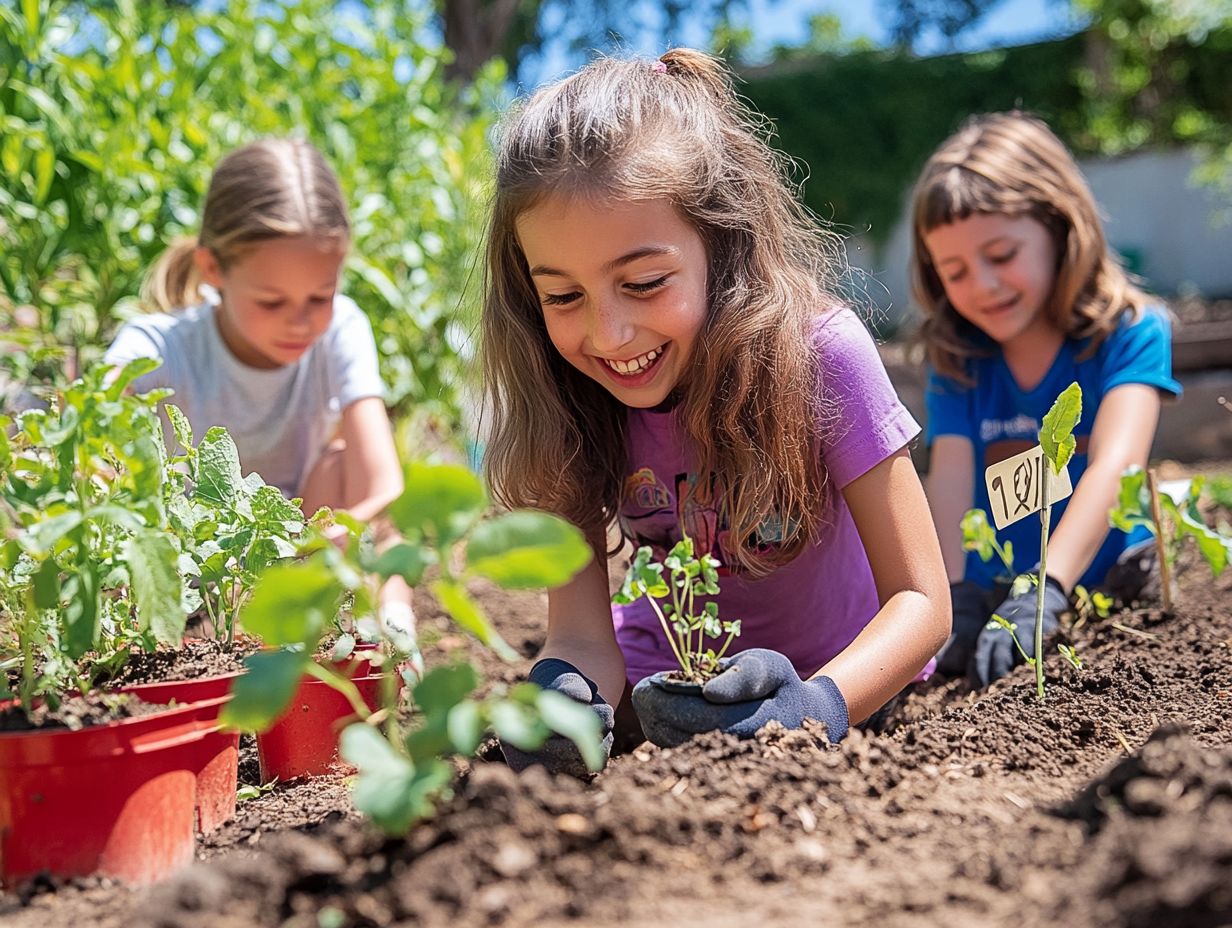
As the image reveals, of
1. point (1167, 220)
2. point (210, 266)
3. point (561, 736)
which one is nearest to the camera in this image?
point (561, 736)

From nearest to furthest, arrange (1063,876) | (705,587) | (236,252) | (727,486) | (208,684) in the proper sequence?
1. (1063,876)
2. (208,684)
3. (705,587)
4. (727,486)
5. (236,252)

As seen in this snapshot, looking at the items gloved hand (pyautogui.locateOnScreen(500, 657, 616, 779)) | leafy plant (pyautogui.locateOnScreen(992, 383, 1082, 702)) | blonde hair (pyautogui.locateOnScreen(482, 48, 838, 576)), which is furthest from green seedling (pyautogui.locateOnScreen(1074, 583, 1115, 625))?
gloved hand (pyautogui.locateOnScreen(500, 657, 616, 779))

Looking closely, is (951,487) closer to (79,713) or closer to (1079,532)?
(1079,532)

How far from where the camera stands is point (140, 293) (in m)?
Result: 3.39

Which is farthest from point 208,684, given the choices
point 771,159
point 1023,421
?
point 1023,421

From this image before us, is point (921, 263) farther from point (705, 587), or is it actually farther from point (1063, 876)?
point (1063, 876)

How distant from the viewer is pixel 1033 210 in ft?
9.21

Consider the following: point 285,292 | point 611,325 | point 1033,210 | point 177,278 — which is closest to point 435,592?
point 611,325

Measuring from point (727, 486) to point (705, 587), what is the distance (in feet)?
1.13

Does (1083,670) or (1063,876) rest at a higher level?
(1063,876)

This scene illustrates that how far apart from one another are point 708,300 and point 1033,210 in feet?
4.61

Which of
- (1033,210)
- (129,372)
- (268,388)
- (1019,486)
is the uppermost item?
(1033,210)

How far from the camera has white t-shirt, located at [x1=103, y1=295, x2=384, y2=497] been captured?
287cm

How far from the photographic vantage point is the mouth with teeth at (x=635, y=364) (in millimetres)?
1733
